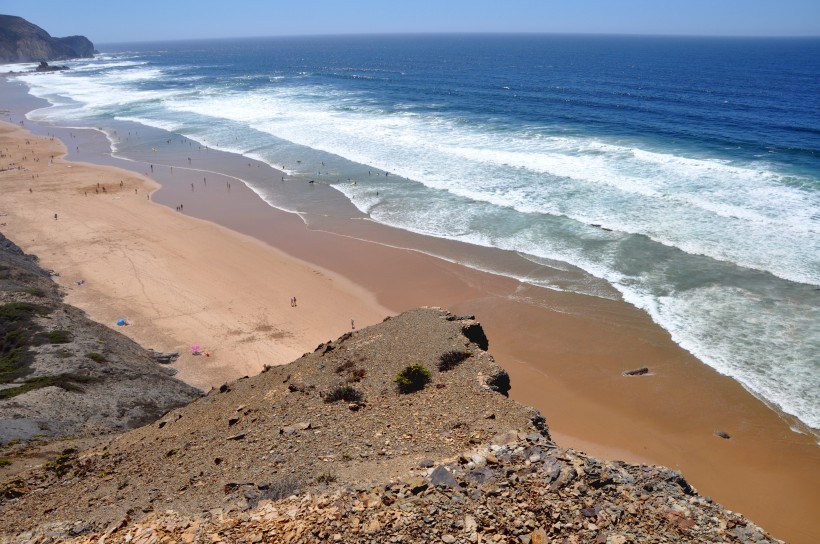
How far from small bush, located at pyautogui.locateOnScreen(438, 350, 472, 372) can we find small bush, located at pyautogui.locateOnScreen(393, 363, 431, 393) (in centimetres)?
56

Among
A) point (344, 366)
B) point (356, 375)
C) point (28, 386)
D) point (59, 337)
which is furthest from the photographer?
point (59, 337)

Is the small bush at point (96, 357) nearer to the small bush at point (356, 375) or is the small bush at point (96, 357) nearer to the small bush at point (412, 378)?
the small bush at point (356, 375)

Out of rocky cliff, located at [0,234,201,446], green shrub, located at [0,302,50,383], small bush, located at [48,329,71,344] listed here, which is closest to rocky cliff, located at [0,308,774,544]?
rocky cliff, located at [0,234,201,446]

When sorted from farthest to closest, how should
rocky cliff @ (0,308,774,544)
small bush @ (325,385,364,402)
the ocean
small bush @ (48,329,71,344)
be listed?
1. the ocean
2. small bush @ (48,329,71,344)
3. small bush @ (325,385,364,402)
4. rocky cliff @ (0,308,774,544)

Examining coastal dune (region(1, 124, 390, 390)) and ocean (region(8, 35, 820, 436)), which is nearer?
coastal dune (region(1, 124, 390, 390))

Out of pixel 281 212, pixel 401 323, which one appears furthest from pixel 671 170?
pixel 401 323

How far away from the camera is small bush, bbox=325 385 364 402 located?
12617 millimetres

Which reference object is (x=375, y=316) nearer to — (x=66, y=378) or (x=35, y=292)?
(x=66, y=378)

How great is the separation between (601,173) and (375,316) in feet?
75.1

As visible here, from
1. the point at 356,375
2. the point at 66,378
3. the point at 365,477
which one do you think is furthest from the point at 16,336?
the point at 365,477

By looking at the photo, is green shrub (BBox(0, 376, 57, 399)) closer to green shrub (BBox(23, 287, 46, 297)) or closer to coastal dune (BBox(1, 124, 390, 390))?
coastal dune (BBox(1, 124, 390, 390))

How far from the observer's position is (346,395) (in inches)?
499

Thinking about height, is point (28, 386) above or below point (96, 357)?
above

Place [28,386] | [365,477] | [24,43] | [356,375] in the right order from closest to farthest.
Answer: [365,477], [356,375], [28,386], [24,43]
